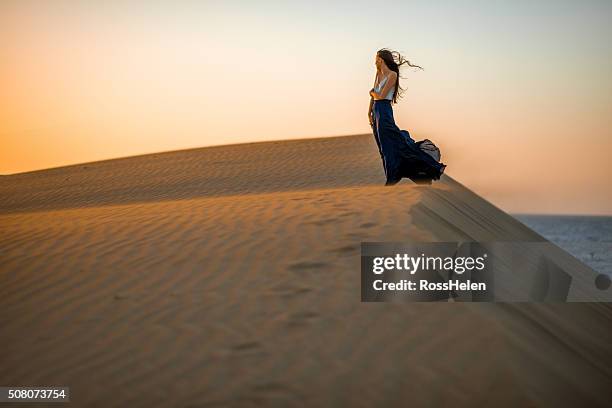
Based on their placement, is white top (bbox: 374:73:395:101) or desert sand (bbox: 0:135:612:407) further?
white top (bbox: 374:73:395:101)

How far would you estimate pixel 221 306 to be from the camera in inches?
226

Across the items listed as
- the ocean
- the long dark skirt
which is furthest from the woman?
the ocean

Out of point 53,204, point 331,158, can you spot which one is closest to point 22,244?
point 53,204

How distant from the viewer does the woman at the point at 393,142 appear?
1092cm

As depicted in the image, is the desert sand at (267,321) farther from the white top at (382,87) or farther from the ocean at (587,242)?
the ocean at (587,242)

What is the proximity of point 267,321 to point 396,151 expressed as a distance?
20.2 ft

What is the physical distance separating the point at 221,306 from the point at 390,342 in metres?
1.50

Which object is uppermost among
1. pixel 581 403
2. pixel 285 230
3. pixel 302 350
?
Result: pixel 285 230

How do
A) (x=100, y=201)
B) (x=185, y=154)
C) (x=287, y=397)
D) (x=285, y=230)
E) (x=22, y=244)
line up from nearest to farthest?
(x=287, y=397), (x=285, y=230), (x=22, y=244), (x=100, y=201), (x=185, y=154)

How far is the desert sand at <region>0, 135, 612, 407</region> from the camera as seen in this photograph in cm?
463

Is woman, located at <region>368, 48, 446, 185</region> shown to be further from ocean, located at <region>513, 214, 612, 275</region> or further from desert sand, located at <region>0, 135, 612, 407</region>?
ocean, located at <region>513, 214, 612, 275</region>

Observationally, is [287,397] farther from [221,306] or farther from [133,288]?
[133,288]

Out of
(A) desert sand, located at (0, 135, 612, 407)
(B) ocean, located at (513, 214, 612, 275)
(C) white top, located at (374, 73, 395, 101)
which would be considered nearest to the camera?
(A) desert sand, located at (0, 135, 612, 407)

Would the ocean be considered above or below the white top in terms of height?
below
